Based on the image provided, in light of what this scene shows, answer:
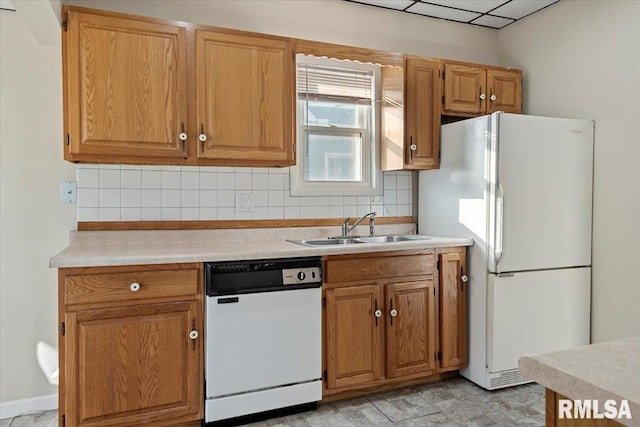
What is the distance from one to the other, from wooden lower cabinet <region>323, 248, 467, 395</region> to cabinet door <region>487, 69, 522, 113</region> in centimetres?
124

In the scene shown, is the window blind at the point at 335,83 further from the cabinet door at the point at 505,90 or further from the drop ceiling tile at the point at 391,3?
the cabinet door at the point at 505,90

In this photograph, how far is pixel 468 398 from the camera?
263cm

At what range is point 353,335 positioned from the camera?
2.53 m

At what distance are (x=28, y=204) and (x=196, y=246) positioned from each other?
3.26 ft

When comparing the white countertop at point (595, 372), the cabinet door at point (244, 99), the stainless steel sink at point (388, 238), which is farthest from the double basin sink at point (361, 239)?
the white countertop at point (595, 372)

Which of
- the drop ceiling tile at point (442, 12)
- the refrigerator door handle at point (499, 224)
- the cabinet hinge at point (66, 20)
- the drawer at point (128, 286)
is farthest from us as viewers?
the drop ceiling tile at point (442, 12)

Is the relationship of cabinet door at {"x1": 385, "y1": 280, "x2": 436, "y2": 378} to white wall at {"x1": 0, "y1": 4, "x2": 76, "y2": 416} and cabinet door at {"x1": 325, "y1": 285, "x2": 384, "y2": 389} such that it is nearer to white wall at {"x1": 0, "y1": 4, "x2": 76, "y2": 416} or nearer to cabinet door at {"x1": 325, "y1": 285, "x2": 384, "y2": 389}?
cabinet door at {"x1": 325, "y1": 285, "x2": 384, "y2": 389}

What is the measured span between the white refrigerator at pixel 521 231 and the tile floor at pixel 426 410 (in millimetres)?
145

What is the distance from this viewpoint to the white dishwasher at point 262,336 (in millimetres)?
2201

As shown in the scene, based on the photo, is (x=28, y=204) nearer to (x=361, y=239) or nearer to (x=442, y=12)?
(x=361, y=239)

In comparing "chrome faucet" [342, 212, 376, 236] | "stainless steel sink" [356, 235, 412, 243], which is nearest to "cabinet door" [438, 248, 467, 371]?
"stainless steel sink" [356, 235, 412, 243]

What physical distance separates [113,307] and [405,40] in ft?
9.14

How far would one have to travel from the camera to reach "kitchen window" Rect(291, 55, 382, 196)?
122 inches

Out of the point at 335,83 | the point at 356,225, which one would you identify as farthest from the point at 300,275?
the point at 335,83
